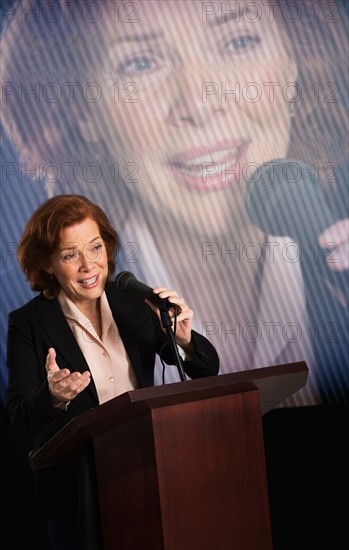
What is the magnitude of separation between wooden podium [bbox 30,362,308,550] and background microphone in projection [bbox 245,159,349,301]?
165 cm

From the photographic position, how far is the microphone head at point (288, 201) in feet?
11.7

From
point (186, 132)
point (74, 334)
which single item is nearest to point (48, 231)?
point (74, 334)

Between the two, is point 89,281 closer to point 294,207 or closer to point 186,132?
point 186,132

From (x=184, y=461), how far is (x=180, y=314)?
1.35 ft

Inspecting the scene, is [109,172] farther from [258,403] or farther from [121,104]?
[258,403]

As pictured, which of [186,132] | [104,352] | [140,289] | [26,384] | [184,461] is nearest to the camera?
[184,461]

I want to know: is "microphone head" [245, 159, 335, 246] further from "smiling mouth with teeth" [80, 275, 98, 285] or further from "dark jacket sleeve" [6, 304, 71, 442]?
"dark jacket sleeve" [6, 304, 71, 442]

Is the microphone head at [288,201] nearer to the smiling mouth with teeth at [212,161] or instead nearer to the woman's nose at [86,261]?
the smiling mouth with teeth at [212,161]

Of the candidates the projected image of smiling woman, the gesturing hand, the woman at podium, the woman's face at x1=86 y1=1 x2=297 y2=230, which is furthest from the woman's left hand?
the woman's face at x1=86 y1=1 x2=297 y2=230

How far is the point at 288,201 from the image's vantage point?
3584 millimetres

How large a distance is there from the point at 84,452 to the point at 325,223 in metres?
1.93

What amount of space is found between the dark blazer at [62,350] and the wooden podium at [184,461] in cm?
23

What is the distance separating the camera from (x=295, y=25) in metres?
3.61

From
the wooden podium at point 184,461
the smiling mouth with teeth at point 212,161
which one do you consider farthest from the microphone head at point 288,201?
the wooden podium at point 184,461
